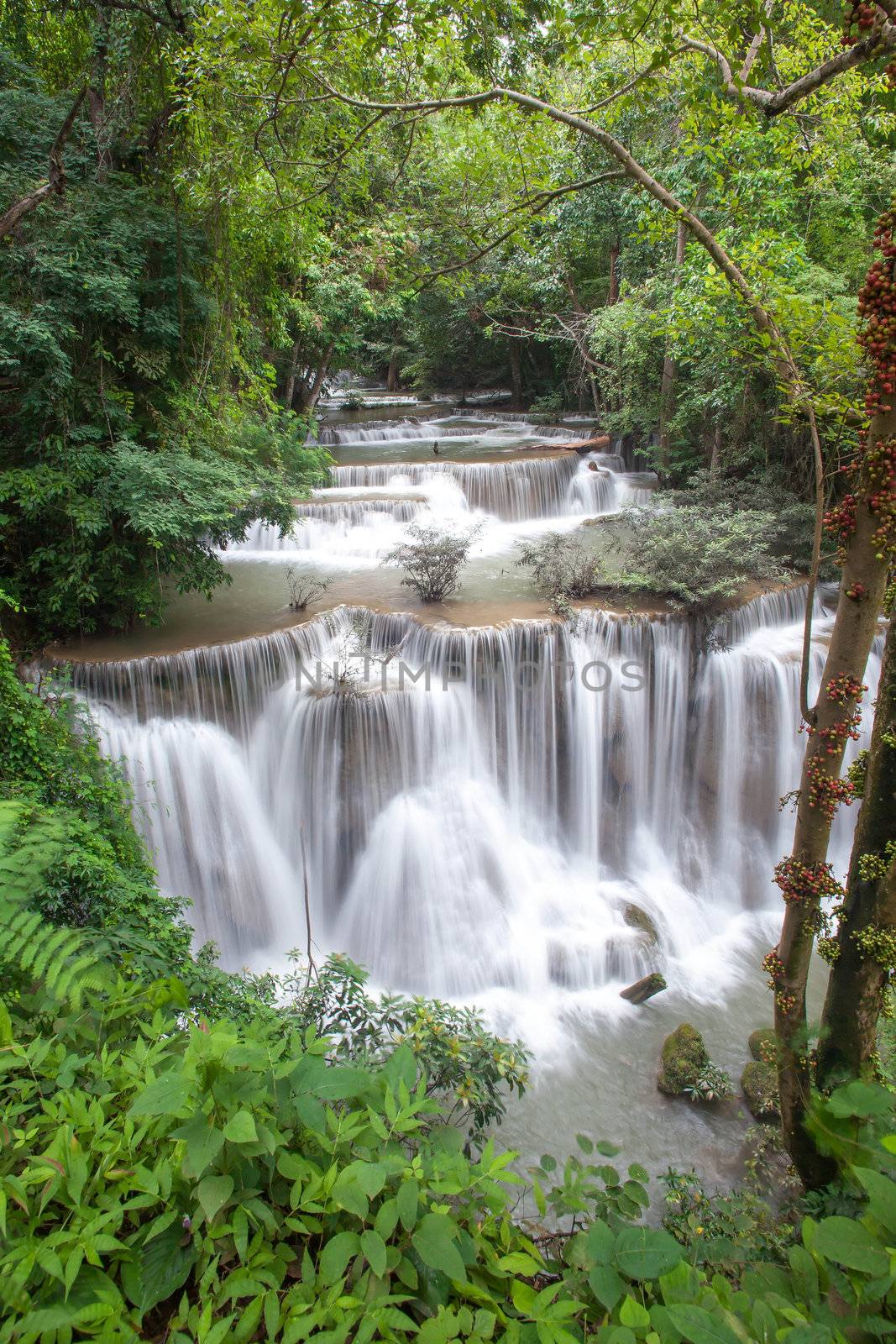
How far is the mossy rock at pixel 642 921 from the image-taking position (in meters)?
7.42

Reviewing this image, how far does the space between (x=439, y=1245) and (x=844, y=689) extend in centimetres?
245

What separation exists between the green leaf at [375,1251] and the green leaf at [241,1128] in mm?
330

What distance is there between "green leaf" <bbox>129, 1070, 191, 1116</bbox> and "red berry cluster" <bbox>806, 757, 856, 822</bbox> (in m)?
2.65

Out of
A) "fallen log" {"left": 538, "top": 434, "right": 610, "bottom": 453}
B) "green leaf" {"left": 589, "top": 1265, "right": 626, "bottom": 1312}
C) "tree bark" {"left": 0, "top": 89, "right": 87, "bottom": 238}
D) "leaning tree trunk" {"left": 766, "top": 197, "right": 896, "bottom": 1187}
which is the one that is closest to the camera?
"green leaf" {"left": 589, "top": 1265, "right": 626, "bottom": 1312}

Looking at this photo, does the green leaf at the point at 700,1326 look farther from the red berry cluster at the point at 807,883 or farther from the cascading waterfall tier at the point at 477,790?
the cascading waterfall tier at the point at 477,790

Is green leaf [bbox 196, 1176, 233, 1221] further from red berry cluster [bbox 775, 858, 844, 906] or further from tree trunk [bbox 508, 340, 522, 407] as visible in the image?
tree trunk [bbox 508, 340, 522, 407]

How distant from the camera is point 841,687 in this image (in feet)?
9.54

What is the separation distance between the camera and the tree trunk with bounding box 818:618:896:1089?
9.55 ft

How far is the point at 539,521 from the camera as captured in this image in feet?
44.5

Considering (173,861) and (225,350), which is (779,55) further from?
(173,861)

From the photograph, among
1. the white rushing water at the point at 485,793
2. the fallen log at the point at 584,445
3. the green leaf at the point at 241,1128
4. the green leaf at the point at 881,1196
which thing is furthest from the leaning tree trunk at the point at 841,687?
the fallen log at the point at 584,445

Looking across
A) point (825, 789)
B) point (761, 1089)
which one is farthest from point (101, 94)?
point (761, 1089)

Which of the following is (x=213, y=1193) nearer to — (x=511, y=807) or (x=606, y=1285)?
(x=606, y=1285)

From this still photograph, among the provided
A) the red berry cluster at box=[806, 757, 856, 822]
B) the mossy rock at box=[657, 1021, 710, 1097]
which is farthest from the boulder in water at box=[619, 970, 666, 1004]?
the red berry cluster at box=[806, 757, 856, 822]
